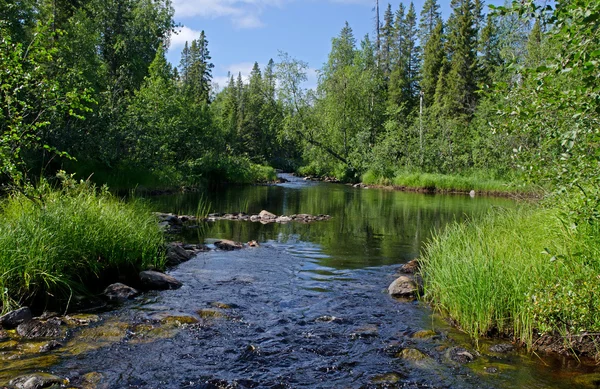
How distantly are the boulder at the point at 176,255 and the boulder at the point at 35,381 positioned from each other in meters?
6.56

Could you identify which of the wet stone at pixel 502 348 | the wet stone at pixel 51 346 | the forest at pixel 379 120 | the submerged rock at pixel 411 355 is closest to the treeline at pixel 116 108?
the forest at pixel 379 120

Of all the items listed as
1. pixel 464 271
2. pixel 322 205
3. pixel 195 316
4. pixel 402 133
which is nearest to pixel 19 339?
pixel 195 316

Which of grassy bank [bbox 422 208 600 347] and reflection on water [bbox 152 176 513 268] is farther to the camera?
reflection on water [bbox 152 176 513 268]

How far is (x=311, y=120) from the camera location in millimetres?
56156

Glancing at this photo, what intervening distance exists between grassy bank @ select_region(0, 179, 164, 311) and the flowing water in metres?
1.03

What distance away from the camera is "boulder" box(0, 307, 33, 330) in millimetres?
6773

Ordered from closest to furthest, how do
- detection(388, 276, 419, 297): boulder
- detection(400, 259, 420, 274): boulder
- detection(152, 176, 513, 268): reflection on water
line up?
1. detection(388, 276, 419, 297): boulder
2. detection(400, 259, 420, 274): boulder
3. detection(152, 176, 513, 268): reflection on water

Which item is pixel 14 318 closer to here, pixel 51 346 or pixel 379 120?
pixel 51 346

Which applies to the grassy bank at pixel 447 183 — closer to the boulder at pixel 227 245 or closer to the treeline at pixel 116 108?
the treeline at pixel 116 108

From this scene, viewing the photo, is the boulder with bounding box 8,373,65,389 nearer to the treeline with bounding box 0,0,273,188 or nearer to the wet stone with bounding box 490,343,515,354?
the treeline with bounding box 0,0,273,188

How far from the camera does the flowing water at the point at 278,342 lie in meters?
5.72

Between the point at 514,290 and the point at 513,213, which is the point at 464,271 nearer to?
the point at 514,290

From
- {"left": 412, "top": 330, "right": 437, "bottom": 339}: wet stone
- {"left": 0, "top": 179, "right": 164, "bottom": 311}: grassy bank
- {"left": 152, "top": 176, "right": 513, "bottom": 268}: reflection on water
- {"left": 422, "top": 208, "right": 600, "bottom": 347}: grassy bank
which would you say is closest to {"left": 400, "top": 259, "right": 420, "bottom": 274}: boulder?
{"left": 152, "top": 176, "right": 513, "bottom": 268}: reflection on water

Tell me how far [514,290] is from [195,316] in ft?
16.9
